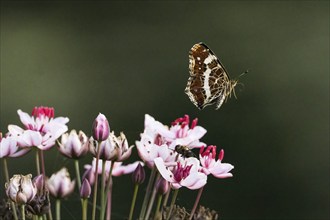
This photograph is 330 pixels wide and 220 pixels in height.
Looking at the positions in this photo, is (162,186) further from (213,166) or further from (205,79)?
(205,79)

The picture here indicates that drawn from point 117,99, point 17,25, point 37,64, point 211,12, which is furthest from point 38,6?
point 117,99

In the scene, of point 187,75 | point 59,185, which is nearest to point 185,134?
point 59,185

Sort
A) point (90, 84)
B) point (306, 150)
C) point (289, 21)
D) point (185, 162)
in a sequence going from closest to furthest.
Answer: point (185, 162) → point (306, 150) → point (90, 84) → point (289, 21)

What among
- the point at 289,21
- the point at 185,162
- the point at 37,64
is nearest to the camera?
the point at 185,162

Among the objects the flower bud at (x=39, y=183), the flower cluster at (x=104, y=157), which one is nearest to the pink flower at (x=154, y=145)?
the flower cluster at (x=104, y=157)

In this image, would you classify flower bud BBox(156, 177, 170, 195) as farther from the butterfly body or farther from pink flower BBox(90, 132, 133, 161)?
the butterfly body

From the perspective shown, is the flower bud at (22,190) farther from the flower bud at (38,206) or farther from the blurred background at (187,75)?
the blurred background at (187,75)

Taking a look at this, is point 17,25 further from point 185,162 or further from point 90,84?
point 185,162
